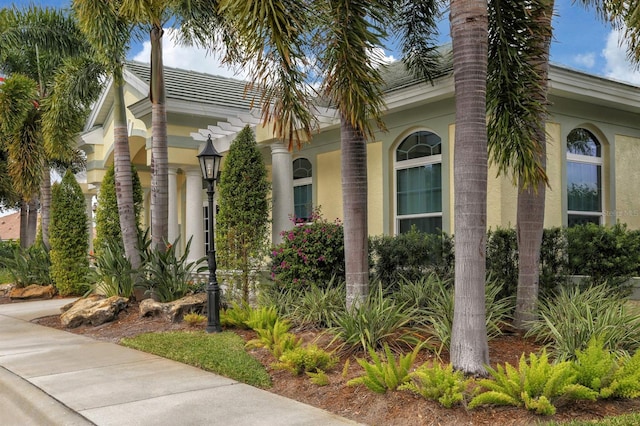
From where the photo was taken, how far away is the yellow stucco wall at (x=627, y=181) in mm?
11742

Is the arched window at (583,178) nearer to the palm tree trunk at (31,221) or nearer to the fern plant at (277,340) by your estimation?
the fern plant at (277,340)

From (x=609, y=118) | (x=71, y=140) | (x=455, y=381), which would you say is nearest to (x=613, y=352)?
(x=455, y=381)

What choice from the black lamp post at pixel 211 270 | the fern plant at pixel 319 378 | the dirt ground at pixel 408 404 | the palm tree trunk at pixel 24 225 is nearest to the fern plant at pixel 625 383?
the dirt ground at pixel 408 404

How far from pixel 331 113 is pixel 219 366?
7.16m

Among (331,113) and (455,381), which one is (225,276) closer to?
(331,113)

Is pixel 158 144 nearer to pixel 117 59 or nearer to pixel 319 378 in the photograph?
pixel 117 59

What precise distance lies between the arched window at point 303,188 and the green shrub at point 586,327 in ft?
27.2

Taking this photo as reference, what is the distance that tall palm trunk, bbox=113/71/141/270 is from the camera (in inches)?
499

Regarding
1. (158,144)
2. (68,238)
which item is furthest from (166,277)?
(68,238)

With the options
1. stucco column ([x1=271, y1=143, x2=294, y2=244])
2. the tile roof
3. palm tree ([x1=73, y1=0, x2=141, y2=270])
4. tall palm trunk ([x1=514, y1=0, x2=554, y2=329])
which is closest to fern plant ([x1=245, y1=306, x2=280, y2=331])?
tall palm trunk ([x1=514, y1=0, x2=554, y2=329])

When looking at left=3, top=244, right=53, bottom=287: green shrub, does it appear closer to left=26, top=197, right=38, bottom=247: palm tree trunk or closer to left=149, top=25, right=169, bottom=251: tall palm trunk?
left=149, top=25, right=169, bottom=251: tall palm trunk

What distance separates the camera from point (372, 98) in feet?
24.1

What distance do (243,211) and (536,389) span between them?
24.9ft

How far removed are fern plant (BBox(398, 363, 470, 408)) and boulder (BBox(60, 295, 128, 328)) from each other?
7.87 m
